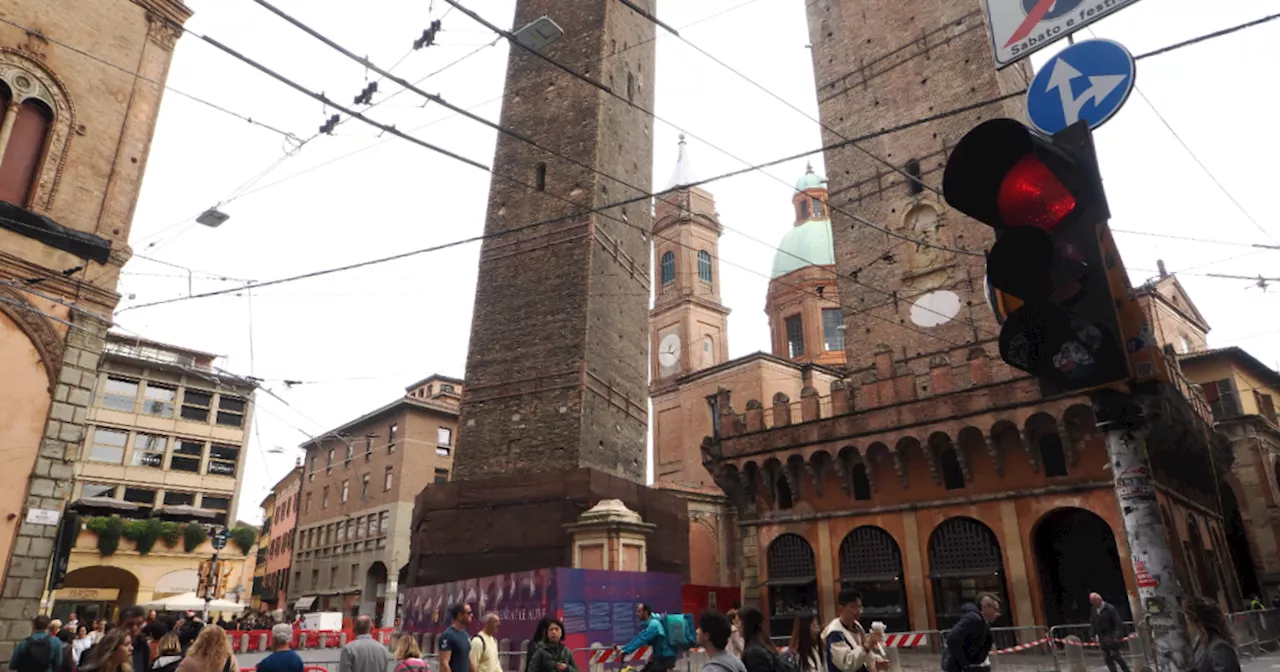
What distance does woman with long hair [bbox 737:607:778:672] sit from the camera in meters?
4.47

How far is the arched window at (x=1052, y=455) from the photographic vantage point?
17.7 metres

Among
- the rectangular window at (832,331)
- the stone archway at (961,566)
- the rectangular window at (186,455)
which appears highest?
the rectangular window at (832,331)

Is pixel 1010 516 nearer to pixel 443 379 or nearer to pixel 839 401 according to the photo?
pixel 839 401

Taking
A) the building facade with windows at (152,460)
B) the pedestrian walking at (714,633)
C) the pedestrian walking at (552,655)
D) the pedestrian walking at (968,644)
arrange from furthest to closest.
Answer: the building facade with windows at (152,460)
the pedestrian walking at (552,655)
the pedestrian walking at (968,644)
the pedestrian walking at (714,633)

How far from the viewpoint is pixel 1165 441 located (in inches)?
723

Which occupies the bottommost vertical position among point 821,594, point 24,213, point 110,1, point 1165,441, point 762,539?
point 821,594

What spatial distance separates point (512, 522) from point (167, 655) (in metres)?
13.5

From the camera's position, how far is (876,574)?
1903 cm

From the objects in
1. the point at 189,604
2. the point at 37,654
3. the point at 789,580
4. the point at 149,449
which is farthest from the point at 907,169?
the point at 149,449

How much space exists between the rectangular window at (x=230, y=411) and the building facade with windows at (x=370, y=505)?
13.8 ft

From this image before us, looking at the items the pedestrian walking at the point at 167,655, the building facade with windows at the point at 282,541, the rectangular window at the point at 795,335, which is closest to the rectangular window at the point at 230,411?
the building facade with windows at the point at 282,541

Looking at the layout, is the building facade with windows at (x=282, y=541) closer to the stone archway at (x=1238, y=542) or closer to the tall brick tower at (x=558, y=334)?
the tall brick tower at (x=558, y=334)

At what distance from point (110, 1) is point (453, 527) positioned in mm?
14426

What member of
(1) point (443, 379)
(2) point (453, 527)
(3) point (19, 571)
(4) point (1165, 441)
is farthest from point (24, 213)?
(1) point (443, 379)
